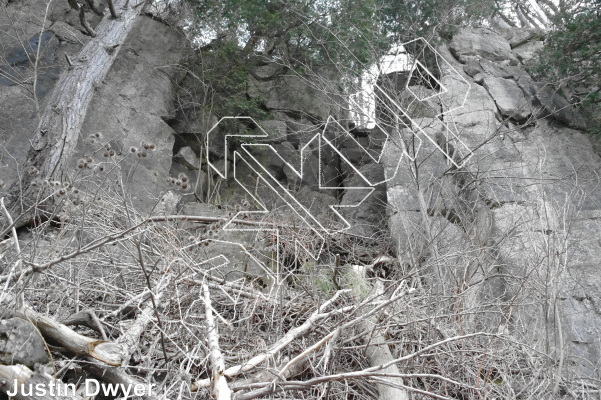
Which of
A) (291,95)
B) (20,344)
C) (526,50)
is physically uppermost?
(526,50)

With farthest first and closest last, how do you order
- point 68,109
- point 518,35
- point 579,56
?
point 518,35
point 579,56
point 68,109

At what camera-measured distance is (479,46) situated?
385 inches

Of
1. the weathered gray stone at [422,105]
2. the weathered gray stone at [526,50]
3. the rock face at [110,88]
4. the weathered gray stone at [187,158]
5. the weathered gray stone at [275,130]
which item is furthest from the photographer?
the weathered gray stone at [526,50]

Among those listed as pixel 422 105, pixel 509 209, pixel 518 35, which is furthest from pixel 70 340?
pixel 518 35

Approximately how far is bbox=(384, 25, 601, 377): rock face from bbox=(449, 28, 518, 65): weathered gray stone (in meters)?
0.02

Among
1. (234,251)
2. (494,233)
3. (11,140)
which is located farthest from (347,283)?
(11,140)

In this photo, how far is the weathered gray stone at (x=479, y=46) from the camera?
379 inches

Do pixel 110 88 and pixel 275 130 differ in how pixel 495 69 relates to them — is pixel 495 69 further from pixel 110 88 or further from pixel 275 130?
pixel 110 88

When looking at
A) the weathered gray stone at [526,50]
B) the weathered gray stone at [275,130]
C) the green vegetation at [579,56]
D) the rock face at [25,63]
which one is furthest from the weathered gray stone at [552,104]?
the rock face at [25,63]

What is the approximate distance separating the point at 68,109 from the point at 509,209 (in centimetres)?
536

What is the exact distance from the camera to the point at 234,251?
607 cm

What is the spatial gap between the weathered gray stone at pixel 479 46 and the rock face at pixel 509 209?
24 millimetres

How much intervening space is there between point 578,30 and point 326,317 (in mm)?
7159

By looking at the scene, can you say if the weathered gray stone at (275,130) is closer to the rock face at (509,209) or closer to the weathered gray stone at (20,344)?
the rock face at (509,209)
